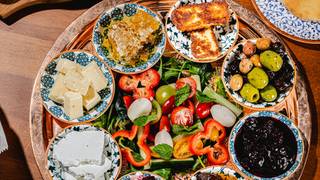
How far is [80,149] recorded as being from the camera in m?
3.19

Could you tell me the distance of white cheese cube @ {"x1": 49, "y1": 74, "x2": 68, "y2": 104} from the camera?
325cm

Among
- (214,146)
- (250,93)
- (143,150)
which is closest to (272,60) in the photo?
(250,93)

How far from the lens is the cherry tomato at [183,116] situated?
129 inches

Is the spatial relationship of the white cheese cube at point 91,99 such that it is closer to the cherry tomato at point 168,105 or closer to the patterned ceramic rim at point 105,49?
the patterned ceramic rim at point 105,49

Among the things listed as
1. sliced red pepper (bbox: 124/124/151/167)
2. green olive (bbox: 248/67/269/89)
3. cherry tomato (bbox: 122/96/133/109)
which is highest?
green olive (bbox: 248/67/269/89)

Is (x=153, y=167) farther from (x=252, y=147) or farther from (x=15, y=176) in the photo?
(x=15, y=176)

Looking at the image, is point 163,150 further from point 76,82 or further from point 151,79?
point 76,82

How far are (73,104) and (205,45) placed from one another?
971 mm

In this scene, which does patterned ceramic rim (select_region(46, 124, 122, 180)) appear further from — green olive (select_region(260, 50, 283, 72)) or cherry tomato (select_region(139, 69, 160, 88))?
green olive (select_region(260, 50, 283, 72))

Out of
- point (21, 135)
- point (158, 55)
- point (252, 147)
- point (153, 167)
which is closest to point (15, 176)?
point (21, 135)

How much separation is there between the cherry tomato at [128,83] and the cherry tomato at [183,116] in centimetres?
33

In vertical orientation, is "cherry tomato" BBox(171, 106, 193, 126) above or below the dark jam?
above

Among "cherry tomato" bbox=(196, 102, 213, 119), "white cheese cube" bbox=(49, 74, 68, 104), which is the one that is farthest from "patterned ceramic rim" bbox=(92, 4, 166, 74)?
"cherry tomato" bbox=(196, 102, 213, 119)

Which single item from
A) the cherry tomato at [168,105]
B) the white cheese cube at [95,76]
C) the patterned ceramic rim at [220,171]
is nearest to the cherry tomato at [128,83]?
the white cheese cube at [95,76]
